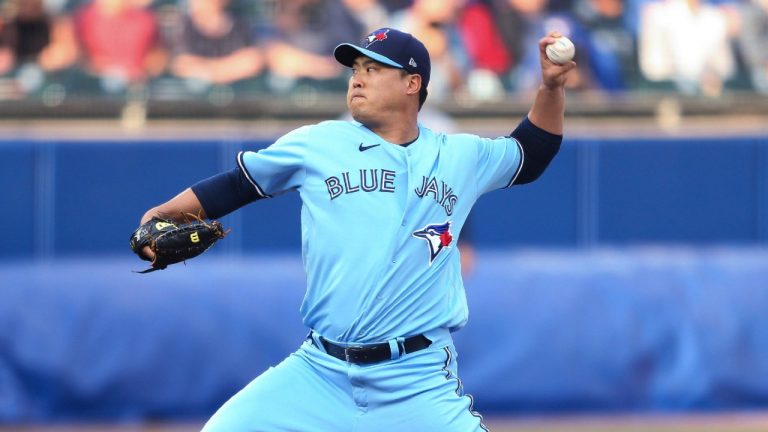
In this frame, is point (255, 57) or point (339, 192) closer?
point (339, 192)

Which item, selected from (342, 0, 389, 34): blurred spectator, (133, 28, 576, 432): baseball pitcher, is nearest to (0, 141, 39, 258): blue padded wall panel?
(342, 0, 389, 34): blurred spectator

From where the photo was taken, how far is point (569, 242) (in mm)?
12086

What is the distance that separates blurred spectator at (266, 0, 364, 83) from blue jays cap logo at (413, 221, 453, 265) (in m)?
7.59

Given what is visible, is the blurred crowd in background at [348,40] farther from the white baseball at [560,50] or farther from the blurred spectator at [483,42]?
the white baseball at [560,50]

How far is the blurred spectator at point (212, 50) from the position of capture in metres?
11.9

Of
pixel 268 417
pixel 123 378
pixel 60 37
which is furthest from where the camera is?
pixel 60 37

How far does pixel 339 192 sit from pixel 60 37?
26.2 ft

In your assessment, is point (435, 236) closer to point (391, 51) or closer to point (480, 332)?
point (391, 51)

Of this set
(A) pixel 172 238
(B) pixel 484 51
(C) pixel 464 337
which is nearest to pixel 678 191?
(B) pixel 484 51

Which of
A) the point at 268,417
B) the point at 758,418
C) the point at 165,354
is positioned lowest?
the point at 758,418

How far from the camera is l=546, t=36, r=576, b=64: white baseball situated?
477 centimetres

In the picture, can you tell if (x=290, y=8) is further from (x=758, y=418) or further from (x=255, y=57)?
(x=758, y=418)

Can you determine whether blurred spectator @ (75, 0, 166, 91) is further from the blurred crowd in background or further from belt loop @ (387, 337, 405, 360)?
belt loop @ (387, 337, 405, 360)

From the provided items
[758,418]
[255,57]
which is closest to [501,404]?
[758,418]
